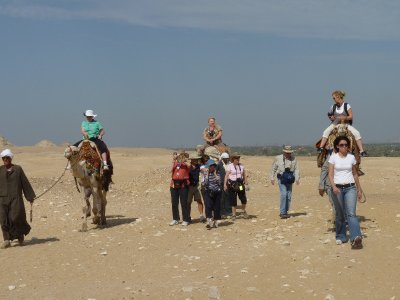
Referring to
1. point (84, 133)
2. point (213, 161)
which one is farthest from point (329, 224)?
point (84, 133)

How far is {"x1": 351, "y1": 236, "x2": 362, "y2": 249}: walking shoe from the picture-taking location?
30.3ft

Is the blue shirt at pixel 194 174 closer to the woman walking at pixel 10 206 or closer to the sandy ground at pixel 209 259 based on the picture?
the sandy ground at pixel 209 259

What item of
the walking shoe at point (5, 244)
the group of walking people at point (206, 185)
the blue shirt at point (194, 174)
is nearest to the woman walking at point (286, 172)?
the group of walking people at point (206, 185)

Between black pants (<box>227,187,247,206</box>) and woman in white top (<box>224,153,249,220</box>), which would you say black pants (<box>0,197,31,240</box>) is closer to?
woman in white top (<box>224,153,249,220</box>)

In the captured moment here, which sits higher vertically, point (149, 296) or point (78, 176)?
point (78, 176)

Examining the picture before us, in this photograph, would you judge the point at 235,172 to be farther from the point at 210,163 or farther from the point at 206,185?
the point at 206,185

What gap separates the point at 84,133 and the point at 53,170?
72.2 feet

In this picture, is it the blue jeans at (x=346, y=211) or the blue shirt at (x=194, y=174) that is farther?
the blue shirt at (x=194, y=174)

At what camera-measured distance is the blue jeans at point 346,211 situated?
9336mm

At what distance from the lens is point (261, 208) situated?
1515 cm

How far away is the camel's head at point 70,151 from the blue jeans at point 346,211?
584 centimetres

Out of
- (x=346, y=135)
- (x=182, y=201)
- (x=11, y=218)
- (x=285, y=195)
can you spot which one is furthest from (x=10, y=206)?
(x=346, y=135)

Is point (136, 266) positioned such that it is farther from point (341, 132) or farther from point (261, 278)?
point (341, 132)

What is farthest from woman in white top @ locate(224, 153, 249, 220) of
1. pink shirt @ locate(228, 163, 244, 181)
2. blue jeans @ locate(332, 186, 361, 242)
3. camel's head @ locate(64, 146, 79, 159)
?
blue jeans @ locate(332, 186, 361, 242)
